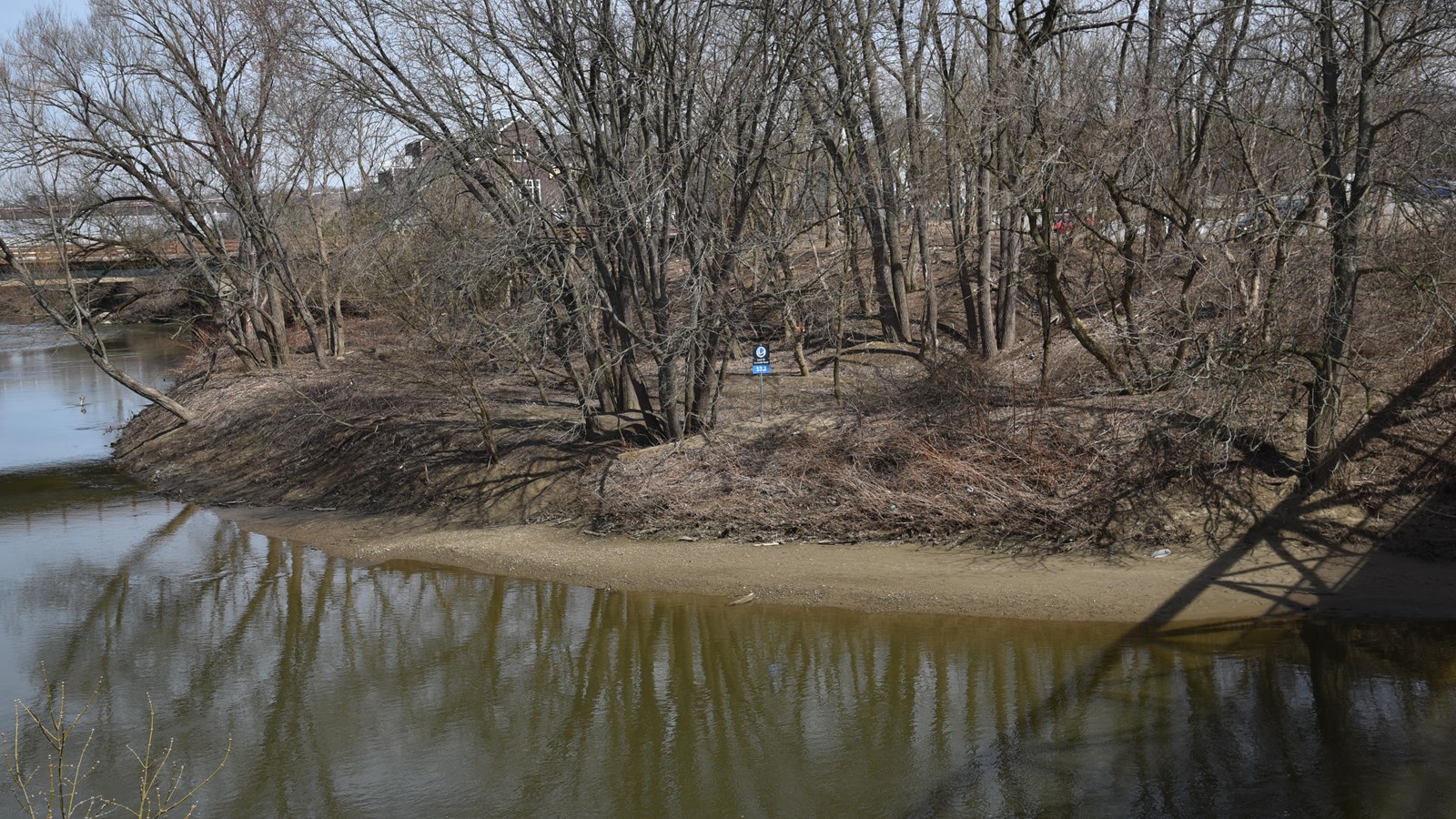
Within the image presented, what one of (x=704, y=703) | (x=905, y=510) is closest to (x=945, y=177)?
(x=905, y=510)

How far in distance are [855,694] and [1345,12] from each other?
9523 millimetres

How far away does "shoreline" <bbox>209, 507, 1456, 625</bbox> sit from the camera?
1239 cm

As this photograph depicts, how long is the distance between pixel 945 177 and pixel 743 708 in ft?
36.5

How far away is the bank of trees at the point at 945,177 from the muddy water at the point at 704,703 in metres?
3.95

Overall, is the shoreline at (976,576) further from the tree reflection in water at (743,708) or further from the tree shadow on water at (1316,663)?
the tree reflection in water at (743,708)

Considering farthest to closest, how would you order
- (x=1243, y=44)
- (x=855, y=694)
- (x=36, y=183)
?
(x=36, y=183) < (x=1243, y=44) < (x=855, y=694)

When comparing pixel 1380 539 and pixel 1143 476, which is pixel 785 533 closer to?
pixel 1143 476

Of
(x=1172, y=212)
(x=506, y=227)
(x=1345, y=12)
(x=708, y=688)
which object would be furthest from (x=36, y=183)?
(x=1345, y=12)

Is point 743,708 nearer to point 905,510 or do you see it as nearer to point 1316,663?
point 905,510

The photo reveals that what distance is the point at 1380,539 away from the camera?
1313cm

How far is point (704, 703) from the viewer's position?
36.7 ft

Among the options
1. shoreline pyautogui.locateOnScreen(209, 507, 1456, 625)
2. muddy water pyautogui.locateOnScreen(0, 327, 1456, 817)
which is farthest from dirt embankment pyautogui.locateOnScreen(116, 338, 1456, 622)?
muddy water pyautogui.locateOnScreen(0, 327, 1456, 817)

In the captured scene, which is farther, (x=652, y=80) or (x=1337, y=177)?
(x=652, y=80)

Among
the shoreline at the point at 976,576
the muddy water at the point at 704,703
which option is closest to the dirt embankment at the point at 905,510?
the shoreline at the point at 976,576
